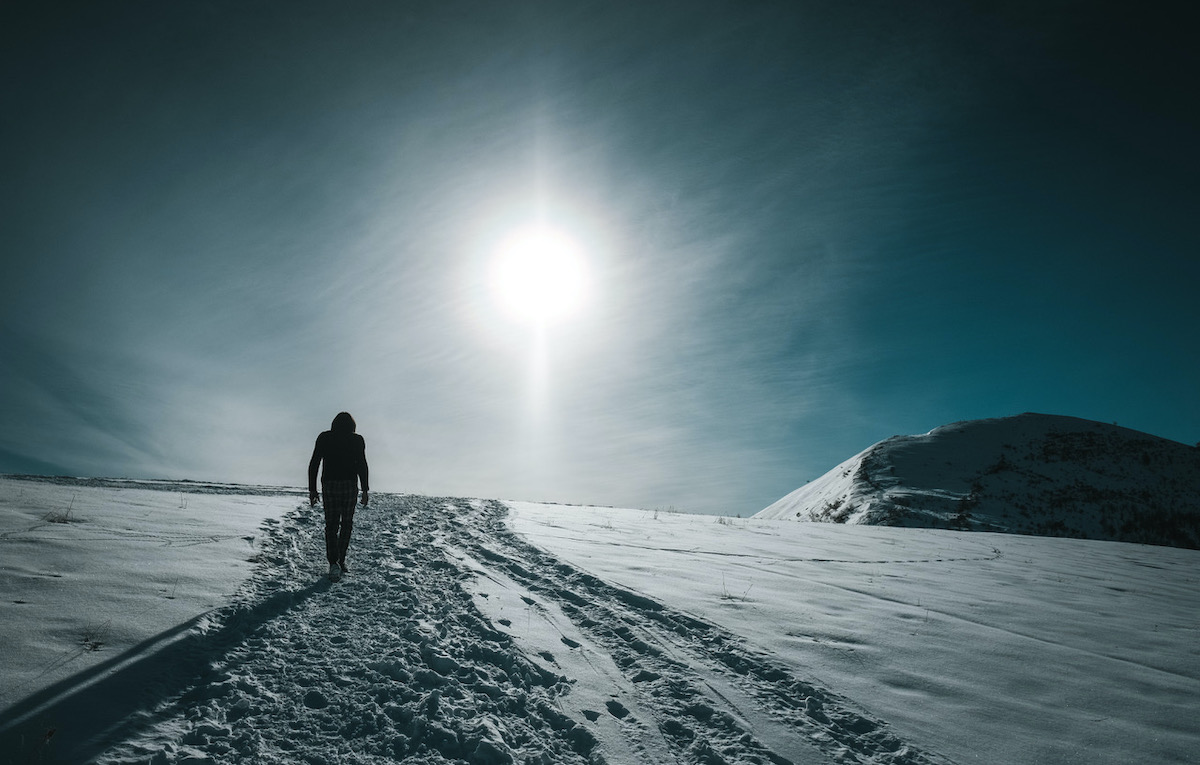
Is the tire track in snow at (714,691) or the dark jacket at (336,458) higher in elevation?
the dark jacket at (336,458)

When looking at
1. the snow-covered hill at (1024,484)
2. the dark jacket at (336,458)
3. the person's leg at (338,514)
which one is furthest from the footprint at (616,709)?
the snow-covered hill at (1024,484)

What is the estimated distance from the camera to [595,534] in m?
12.9

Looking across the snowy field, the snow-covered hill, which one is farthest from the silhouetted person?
the snow-covered hill

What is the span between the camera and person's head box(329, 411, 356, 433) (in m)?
8.10

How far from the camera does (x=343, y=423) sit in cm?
818

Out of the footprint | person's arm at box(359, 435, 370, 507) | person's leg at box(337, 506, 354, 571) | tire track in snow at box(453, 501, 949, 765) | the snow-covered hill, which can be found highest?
the snow-covered hill

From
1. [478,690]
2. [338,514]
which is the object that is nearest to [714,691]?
[478,690]

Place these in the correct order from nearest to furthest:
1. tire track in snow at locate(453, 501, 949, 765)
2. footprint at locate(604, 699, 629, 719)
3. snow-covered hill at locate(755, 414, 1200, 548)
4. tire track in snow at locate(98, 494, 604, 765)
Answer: tire track in snow at locate(98, 494, 604, 765) → tire track in snow at locate(453, 501, 949, 765) → footprint at locate(604, 699, 629, 719) → snow-covered hill at locate(755, 414, 1200, 548)

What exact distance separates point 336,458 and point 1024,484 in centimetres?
5129

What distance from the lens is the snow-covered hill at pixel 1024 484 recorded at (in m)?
34.9

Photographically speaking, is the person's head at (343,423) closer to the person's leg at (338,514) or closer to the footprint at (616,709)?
the person's leg at (338,514)

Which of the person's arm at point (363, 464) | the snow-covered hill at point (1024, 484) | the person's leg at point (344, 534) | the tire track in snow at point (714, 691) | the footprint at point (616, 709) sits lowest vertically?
the footprint at point (616, 709)

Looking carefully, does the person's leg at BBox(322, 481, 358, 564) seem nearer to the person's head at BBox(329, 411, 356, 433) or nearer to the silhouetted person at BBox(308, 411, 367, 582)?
the silhouetted person at BBox(308, 411, 367, 582)

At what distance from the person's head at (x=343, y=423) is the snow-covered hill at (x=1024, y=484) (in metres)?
34.6
